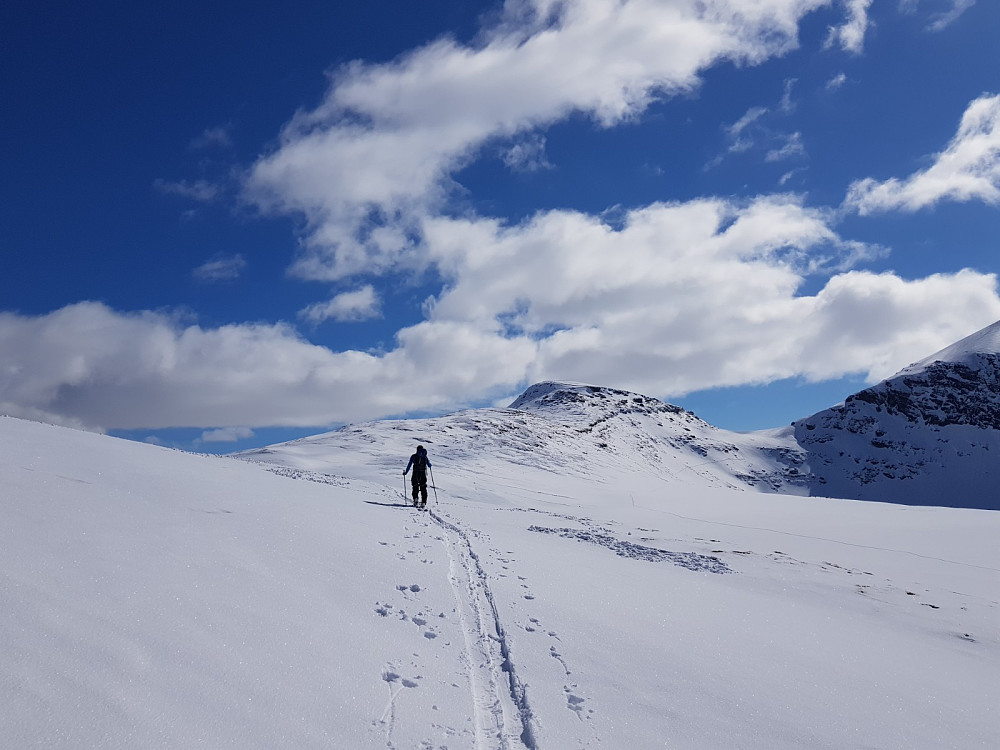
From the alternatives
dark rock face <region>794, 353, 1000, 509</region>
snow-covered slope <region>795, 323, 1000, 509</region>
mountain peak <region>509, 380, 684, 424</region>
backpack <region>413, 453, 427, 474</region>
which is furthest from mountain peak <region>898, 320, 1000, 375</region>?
backpack <region>413, 453, 427, 474</region>

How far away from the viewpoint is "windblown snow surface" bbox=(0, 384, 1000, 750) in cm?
466

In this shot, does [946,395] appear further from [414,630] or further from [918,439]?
[414,630]

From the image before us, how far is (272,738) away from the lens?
4406 mm

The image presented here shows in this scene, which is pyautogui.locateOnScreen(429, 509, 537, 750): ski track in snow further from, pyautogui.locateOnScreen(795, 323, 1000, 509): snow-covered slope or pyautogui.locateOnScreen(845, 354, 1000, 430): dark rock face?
pyautogui.locateOnScreen(845, 354, 1000, 430): dark rock face

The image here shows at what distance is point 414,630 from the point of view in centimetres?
701

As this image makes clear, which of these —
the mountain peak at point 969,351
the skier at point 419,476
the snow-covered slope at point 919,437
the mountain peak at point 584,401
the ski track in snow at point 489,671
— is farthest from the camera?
the mountain peak at point 969,351

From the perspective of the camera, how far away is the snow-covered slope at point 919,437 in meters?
117

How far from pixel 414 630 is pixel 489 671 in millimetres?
1105

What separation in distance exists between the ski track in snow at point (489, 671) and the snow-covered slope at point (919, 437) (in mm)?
121328

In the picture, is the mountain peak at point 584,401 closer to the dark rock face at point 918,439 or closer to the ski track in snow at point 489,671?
the dark rock face at point 918,439

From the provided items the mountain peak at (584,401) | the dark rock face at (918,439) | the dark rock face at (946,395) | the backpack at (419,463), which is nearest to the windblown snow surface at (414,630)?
the backpack at (419,463)

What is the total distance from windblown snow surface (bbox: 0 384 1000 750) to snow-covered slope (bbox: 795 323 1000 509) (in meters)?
117

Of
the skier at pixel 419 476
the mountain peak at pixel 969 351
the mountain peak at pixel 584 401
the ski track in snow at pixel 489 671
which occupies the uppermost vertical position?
the mountain peak at pixel 969 351

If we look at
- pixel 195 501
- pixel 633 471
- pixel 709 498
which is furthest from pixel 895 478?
pixel 195 501
